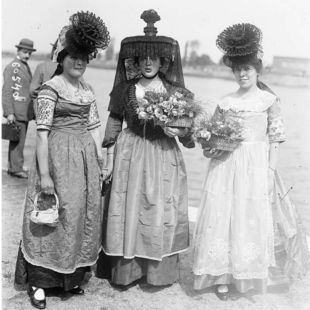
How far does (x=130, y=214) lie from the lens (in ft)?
11.0

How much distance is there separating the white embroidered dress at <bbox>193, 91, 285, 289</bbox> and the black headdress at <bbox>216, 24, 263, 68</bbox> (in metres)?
0.33

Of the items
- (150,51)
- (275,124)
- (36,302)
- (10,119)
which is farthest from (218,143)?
(10,119)

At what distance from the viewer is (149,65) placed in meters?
3.41

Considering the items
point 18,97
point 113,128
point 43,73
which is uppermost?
point 43,73

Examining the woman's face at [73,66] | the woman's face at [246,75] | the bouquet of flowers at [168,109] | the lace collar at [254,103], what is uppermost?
the woman's face at [246,75]

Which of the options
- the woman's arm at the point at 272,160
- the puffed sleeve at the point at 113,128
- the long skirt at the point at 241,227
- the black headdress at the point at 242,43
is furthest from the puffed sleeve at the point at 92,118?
the woman's arm at the point at 272,160

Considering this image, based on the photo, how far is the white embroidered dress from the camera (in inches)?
130

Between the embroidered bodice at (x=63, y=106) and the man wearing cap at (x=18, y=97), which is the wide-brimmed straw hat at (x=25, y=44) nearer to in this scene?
the man wearing cap at (x=18, y=97)

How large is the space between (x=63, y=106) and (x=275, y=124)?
1.73 metres

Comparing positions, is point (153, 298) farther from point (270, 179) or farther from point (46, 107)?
point (46, 107)

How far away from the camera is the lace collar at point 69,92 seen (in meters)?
3.12

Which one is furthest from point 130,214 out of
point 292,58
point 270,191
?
point 292,58

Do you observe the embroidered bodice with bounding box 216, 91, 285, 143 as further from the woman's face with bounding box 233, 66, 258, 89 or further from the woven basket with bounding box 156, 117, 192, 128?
the woven basket with bounding box 156, 117, 192, 128

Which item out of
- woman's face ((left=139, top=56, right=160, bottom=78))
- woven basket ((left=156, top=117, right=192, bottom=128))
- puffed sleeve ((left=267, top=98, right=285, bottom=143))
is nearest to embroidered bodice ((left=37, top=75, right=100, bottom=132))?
woman's face ((left=139, top=56, right=160, bottom=78))
